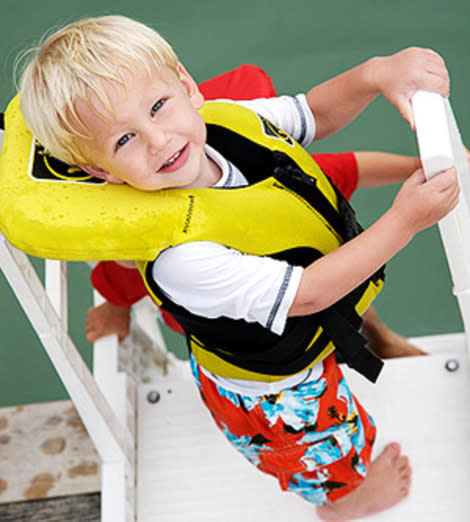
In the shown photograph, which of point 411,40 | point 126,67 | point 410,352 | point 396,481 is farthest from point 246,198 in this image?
point 411,40

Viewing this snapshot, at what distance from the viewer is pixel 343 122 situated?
1.12m

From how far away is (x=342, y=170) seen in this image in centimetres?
131

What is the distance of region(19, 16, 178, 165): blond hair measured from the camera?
82cm

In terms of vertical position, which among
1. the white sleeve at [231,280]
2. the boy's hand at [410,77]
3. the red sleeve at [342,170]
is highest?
the boy's hand at [410,77]

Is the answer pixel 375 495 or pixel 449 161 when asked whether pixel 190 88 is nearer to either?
pixel 449 161

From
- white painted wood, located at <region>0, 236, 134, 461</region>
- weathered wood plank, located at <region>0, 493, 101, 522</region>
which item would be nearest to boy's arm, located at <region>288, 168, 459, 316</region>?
white painted wood, located at <region>0, 236, 134, 461</region>

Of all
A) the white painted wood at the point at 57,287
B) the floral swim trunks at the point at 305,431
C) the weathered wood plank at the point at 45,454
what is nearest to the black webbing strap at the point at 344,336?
the floral swim trunks at the point at 305,431

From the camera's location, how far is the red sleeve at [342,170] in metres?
1.31

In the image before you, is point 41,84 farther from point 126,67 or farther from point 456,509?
point 456,509

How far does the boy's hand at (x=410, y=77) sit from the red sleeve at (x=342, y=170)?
0.33 m

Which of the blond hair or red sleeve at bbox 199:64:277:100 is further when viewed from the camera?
red sleeve at bbox 199:64:277:100

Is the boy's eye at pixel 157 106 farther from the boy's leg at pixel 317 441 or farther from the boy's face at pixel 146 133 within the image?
the boy's leg at pixel 317 441

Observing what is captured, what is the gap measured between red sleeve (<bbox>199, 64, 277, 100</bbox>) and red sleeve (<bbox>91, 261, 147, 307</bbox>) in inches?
13.1

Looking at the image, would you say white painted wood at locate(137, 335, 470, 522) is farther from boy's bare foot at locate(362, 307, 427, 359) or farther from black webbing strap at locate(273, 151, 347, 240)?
black webbing strap at locate(273, 151, 347, 240)
